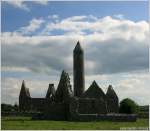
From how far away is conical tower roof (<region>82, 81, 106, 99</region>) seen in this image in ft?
261

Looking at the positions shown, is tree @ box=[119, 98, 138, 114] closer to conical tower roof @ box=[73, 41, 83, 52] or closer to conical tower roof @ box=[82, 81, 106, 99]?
conical tower roof @ box=[82, 81, 106, 99]

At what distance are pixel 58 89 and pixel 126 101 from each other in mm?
16588

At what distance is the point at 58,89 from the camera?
70.2 metres

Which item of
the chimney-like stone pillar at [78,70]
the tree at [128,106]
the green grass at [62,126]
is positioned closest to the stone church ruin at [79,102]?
the chimney-like stone pillar at [78,70]

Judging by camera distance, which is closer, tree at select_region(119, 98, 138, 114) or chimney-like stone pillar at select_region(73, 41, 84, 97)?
tree at select_region(119, 98, 138, 114)

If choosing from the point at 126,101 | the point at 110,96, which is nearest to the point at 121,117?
the point at 126,101

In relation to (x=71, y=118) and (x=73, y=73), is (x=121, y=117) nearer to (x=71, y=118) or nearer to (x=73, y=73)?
(x=71, y=118)

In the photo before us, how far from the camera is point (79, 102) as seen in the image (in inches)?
2790

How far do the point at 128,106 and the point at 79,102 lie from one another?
12.2 m

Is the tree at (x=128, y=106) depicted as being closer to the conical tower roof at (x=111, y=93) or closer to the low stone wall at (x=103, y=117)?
the conical tower roof at (x=111, y=93)

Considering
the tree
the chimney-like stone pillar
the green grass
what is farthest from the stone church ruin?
the green grass

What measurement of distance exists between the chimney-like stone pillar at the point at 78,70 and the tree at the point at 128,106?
34.4 feet

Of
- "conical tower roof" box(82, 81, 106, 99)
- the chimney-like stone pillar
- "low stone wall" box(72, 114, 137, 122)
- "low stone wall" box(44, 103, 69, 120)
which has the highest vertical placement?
the chimney-like stone pillar

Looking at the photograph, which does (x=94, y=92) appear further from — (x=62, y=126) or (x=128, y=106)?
(x=62, y=126)
